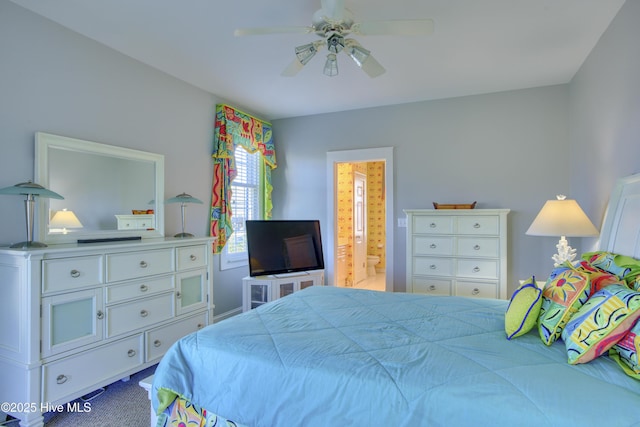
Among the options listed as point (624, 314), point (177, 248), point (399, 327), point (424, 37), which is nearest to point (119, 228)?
point (177, 248)

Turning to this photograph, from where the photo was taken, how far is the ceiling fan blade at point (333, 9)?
1800mm

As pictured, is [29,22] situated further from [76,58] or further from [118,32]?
[118,32]

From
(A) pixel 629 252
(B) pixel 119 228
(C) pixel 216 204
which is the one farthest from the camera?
(C) pixel 216 204

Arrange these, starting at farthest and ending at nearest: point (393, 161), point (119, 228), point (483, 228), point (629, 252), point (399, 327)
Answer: point (393, 161) → point (483, 228) → point (119, 228) → point (629, 252) → point (399, 327)

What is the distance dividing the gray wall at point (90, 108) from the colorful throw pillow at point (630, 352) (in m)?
3.26

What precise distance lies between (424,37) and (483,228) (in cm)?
192

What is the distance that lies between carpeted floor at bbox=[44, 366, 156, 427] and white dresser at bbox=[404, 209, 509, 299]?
8.70 feet

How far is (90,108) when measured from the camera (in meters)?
2.67

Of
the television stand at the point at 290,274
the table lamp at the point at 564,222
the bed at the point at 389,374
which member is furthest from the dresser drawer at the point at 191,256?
the table lamp at the point at 564,222

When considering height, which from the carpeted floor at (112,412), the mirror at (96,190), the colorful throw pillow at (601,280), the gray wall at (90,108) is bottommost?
the carpeted floor at (112,412)

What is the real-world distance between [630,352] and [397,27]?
1.78 m

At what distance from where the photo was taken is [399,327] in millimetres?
1680

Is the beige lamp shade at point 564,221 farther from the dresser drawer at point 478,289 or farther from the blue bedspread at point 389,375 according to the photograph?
the blue bedspread at point 389,375

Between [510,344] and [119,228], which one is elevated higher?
[119,228]
